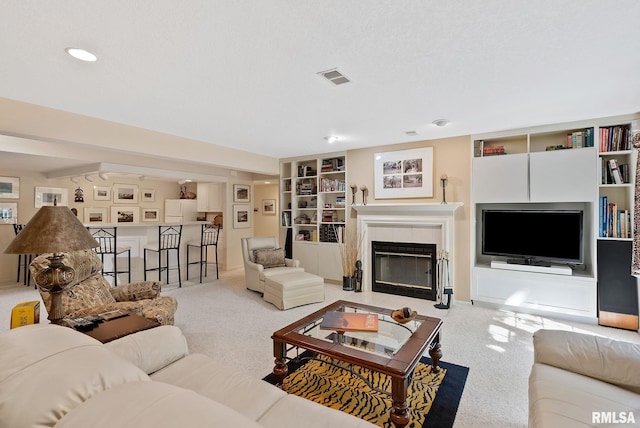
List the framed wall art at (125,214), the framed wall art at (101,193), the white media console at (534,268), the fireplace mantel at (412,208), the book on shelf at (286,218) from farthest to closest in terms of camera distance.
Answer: the framed wall art at (125,214) → the framed wall art at (101,193) → the book on shelf at (286,218) → the fireplace mantel at (412,208) → the white media console at (534,268)

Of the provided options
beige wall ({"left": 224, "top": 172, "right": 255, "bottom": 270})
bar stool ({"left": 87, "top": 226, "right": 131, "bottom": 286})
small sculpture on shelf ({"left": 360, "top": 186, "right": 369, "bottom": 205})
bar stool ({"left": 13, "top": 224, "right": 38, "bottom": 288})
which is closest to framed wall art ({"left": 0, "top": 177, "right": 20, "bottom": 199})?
bar stool ({"left": 13, "top": 224, "right": 38, "bottom": 288})

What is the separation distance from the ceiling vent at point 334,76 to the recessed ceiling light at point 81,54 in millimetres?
1590

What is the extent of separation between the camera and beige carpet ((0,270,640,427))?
215 centimetres

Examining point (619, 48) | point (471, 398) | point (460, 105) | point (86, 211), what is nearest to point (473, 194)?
point (460, 105)

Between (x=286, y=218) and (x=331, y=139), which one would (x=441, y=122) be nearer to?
(x=331, y=139)

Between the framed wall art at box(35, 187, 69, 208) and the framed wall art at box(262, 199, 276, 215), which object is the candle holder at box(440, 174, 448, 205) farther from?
the framed wall art at box(35, 187, 69, 208)

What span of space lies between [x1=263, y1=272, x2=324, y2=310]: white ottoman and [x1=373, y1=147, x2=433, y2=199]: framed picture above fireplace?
6.11ft

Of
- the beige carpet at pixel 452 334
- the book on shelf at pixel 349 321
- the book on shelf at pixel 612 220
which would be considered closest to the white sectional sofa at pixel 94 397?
the book on shelf at pixel 349 321

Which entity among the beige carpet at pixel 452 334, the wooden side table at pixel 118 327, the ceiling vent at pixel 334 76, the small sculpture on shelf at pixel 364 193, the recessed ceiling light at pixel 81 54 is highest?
the ceiling vent at pixel 334 76

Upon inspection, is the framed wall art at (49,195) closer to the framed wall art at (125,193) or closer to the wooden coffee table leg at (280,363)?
the framed wall art at (125,193)

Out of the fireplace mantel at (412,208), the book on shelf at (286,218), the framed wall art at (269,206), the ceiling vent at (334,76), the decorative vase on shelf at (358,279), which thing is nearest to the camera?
the ceiling vent at (334,76)

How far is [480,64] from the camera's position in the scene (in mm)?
2164

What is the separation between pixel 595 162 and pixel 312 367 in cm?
392

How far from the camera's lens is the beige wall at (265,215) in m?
8.95
